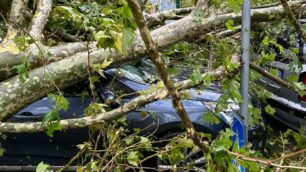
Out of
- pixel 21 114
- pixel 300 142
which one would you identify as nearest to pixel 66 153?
pixel 21 114

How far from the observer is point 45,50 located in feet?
8.58

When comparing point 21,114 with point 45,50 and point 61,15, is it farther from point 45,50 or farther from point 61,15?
point 45,50

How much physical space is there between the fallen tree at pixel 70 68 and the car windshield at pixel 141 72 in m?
1.91

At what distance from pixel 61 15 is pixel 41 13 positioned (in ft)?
1.21

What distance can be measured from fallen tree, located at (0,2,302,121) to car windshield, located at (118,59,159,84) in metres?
1.91

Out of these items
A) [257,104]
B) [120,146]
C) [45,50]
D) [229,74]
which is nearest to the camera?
[229,74]

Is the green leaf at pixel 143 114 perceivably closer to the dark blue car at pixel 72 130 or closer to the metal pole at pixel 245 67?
the dark blue car at pixel 72 130

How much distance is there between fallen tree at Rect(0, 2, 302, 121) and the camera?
242cm

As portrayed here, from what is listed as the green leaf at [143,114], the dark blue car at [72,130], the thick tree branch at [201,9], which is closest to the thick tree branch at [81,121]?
the thick tree branch at [201,9]

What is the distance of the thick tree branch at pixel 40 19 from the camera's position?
113 inches

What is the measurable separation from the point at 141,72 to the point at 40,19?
214 cm

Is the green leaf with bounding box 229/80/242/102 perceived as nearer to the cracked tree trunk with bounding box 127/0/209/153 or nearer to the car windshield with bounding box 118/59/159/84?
the cracked tree trunk with bounding box 127/0/209/153

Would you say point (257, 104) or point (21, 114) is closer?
point (21, 114)

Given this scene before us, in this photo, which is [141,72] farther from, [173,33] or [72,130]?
[173,33]
